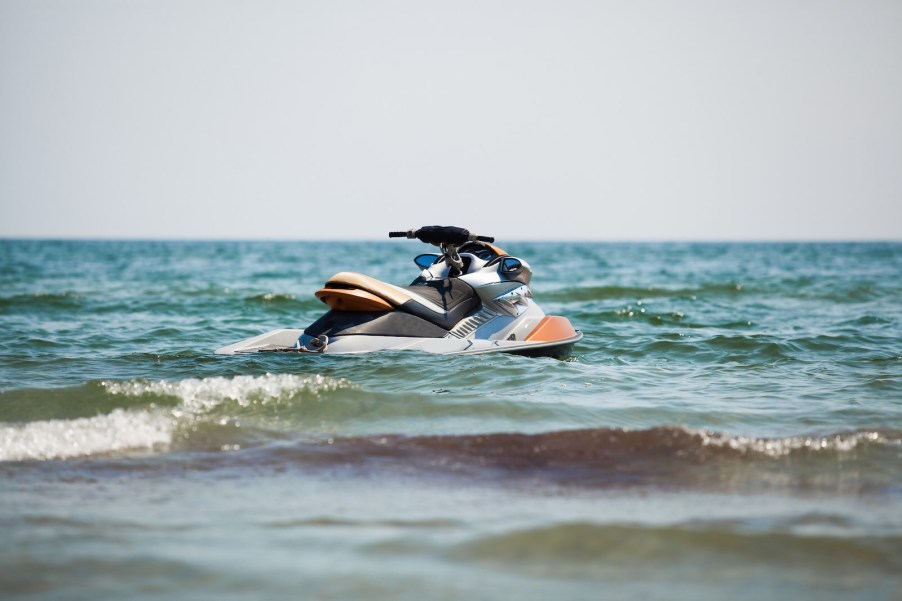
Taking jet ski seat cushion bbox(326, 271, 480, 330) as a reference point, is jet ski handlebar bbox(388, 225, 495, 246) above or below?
above

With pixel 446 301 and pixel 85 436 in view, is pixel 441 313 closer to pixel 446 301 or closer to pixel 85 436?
pixel 446 301

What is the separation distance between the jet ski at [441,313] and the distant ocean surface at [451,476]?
18 centimetres

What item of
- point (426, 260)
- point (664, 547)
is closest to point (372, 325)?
point (426, 260)

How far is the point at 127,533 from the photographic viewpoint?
411cm

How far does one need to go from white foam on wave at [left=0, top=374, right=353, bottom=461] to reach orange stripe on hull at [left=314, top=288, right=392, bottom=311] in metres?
1.17

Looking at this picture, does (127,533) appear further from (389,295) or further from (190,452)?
(389,295)

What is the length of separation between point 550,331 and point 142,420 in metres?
4.39

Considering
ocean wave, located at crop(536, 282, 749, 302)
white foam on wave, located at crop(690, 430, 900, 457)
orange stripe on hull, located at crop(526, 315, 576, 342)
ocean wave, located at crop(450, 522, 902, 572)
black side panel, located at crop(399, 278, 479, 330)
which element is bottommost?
ocean wave, located at crop(450, 522, 902, 572)

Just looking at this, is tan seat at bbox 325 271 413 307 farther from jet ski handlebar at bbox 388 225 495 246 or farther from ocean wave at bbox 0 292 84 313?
ocean wave at bbox 0 292 84 313

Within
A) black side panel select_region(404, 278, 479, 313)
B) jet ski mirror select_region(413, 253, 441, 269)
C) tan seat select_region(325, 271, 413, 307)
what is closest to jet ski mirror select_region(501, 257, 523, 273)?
black side panel select_region(404, 278, 479, 313)

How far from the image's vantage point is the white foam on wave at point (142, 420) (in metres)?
5.76

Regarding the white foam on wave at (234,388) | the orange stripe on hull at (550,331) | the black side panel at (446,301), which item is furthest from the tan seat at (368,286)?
the orange stripe on hull at (550,331)

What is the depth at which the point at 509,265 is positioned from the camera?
9.57 metres

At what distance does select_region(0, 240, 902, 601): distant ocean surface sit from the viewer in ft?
12.1
